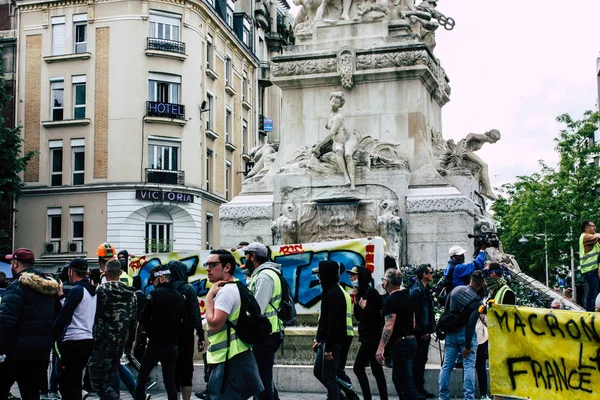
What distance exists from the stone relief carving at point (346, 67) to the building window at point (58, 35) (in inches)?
1185

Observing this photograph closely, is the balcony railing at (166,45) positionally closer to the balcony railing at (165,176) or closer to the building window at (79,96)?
the building window at (79,96)

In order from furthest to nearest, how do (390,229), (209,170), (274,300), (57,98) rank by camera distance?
1. (209,170)
2. (57,98)
3. (390,229)
4. (274,300)

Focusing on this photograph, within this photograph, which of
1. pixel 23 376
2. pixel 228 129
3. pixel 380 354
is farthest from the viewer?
pixel 228 129

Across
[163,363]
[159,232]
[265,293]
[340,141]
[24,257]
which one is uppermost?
[340,141]

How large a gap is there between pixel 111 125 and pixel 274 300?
3728 centimetres

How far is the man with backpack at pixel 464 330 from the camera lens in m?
11.3

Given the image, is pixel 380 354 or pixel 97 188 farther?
pixel 97 188

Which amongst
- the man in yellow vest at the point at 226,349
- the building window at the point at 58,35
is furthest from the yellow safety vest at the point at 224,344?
the building window at the point at 58,35

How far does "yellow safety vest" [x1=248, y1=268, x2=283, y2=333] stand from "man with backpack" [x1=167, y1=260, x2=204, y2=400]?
147 centimetres

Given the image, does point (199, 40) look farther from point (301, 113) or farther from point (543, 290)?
point (543, 290)

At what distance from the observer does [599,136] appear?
3019 inches

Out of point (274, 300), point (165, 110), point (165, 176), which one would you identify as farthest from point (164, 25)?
point (274, 300)

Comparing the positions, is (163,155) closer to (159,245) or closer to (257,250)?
(159,245)

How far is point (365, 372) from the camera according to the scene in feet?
37.9
